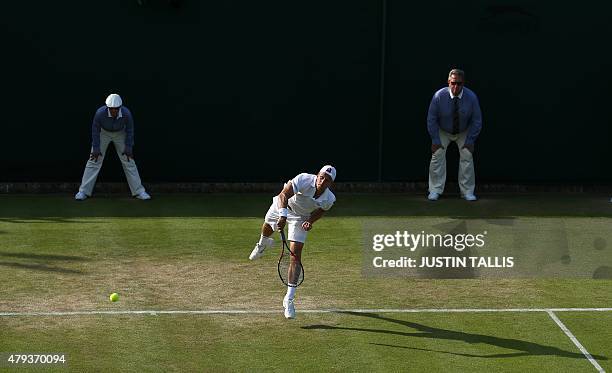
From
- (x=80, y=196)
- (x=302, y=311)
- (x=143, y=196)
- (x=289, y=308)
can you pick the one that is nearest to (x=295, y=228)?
(x=289, y=308)

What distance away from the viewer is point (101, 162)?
73.4 ft

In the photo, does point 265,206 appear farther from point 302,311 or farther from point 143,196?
point 302,311

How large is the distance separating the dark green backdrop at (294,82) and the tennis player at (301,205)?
340 inches

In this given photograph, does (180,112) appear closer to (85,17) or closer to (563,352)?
(85,17)

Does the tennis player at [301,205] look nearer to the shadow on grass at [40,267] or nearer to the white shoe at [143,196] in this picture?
the shadow on grass at [40,267]

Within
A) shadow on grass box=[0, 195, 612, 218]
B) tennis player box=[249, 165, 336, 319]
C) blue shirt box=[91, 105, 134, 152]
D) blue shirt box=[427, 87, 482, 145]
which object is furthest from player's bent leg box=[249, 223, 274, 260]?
blue shirt box=[427, 87, 482, 145]

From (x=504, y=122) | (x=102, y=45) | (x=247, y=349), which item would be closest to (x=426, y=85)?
(x=504, y=122)

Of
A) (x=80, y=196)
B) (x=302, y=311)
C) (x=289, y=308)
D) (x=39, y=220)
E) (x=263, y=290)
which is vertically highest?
(x=289, y=308)

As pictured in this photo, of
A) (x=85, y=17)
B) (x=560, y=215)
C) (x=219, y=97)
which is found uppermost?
(x=85, y=17)

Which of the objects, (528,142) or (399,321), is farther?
(528,142)

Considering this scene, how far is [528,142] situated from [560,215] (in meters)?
2.62

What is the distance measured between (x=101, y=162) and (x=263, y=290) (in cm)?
721

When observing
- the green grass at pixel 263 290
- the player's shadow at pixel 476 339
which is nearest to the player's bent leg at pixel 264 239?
the green grass at pixel 263 290

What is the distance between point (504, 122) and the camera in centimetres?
2355
